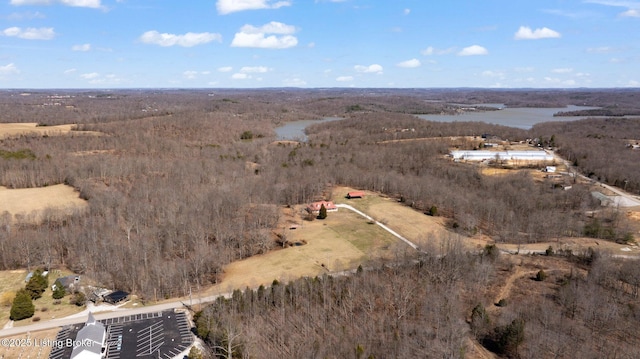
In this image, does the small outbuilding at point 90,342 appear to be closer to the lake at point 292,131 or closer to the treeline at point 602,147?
the treeline at point 602,147

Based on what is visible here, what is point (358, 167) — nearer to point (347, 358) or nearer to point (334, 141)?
point (334, 141)

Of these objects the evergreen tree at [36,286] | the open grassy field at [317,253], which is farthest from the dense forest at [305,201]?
the evergreen tree at [36,286]

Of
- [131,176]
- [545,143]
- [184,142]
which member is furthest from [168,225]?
[545,143]

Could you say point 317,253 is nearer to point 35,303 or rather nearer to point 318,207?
point 318,207

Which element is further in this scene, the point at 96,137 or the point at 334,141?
the point at 334,141

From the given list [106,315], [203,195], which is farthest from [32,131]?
[106,315]

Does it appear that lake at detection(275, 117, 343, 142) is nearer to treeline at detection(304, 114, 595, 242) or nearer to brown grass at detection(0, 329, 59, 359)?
treeline at detection(304, 114, 595, 242)
